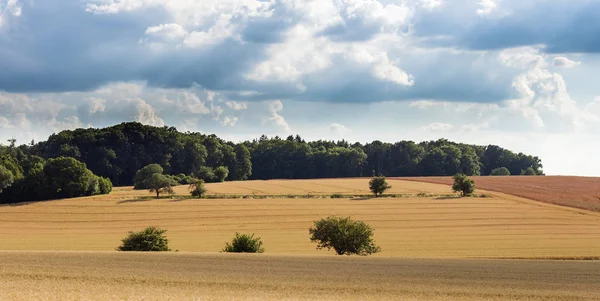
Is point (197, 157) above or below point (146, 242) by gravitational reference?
above

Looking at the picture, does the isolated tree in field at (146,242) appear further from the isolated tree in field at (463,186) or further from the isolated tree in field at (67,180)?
the isolated tree in field at (463,186)

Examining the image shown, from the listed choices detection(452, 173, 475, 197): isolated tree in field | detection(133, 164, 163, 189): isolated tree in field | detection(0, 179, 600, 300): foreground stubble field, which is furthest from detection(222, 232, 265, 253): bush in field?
detection(133, 164, 163, 189): isolated tree in field

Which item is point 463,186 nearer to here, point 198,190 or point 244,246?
point 198,190

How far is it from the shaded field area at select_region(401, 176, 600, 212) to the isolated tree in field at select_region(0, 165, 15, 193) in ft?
261

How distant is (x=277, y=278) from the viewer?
3147 centimetres

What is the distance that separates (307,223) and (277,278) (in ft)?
145

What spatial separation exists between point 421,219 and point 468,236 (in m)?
14.3

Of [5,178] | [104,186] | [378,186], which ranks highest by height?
[5,178]

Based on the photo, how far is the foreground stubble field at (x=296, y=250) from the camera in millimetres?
28922

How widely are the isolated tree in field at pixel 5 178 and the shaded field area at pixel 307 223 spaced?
831 cm

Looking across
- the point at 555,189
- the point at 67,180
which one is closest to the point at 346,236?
the point at 67,180

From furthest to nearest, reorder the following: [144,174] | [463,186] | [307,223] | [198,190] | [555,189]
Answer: [144,174]
[555,189]
[463,186]
[198,190]
[307,223]

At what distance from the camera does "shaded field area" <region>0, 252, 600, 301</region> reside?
2753 centimetres

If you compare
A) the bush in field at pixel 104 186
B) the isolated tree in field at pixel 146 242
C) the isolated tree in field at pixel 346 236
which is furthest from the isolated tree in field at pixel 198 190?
the isolated tree in field at pixel 346 236
